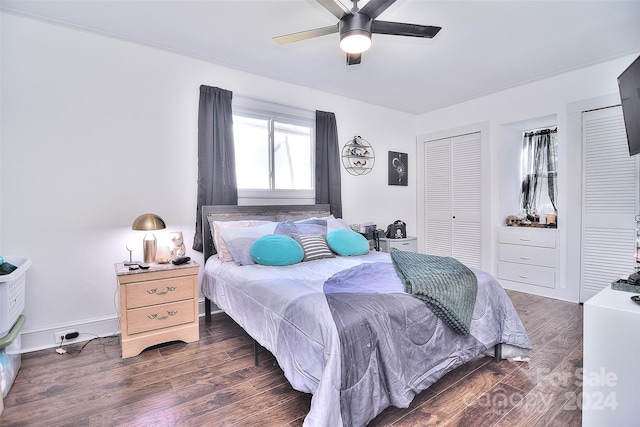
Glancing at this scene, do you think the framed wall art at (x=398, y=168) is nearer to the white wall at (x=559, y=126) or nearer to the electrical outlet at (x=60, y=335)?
the white wall at (x=559, y=126)

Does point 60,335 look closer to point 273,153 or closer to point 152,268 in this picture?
point 152,268

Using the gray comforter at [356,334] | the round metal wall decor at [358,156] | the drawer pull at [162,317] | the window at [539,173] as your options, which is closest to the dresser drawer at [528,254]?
the window at [539,173]

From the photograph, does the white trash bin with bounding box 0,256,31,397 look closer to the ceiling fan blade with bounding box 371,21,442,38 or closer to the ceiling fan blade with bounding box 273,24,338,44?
the ceiling fan blade with bounding box 273,24,338,44

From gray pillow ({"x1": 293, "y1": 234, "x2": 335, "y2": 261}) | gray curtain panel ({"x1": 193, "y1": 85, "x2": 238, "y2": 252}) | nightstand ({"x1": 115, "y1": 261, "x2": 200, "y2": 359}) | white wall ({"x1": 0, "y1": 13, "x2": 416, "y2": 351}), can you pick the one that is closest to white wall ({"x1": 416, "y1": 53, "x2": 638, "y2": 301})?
gray pillow ({"x1": 293, "y1": 234, "x2": 335, "y2": 261})

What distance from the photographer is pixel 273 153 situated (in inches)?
144

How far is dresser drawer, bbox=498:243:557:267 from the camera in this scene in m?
3.69

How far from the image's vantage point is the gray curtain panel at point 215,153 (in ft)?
10.1

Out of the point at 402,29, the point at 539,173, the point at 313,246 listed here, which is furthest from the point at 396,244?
the point at 402,29

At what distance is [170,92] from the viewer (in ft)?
9.72

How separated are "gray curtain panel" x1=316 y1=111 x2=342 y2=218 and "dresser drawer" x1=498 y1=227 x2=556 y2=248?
2.27m

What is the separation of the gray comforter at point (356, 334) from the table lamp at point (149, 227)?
2.97 ft

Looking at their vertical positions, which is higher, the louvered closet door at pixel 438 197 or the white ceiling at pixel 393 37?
the white ceiling at pixel 393 37

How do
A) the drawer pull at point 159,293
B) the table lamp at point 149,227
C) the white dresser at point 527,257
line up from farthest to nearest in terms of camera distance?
the white dresser at point 527,257, the table lamp at point 149,227, the drawer pull at point 159,293

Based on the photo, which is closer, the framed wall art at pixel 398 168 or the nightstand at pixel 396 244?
the nightstand at pixel 396 244
